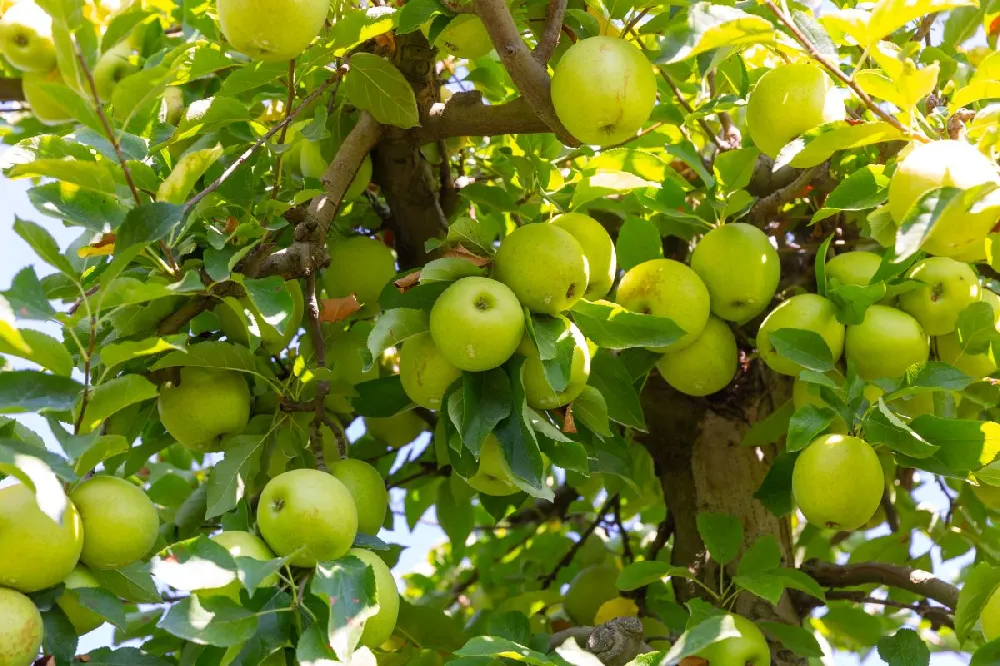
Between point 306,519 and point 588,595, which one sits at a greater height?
point 306,519

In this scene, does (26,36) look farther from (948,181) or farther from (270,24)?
(948,181)

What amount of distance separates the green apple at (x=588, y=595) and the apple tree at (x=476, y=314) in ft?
0.51

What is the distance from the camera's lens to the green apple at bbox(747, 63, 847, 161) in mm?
1844

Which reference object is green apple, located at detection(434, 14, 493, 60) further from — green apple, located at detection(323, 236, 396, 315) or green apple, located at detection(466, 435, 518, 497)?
green apple, located at detection(466, 435, 518, 497)

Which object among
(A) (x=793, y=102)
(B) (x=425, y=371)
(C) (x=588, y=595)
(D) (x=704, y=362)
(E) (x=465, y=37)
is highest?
(E) (x=465, y=37)

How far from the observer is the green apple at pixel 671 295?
202 cm

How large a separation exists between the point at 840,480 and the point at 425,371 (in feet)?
2.36

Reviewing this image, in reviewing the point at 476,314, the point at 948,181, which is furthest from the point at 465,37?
the point at 948,181

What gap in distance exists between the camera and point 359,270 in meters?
2.33

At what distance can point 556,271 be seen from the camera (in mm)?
1758

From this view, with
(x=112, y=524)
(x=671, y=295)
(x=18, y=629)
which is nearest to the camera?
(x=18, y=629)

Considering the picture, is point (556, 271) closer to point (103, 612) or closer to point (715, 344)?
point (715, 344)

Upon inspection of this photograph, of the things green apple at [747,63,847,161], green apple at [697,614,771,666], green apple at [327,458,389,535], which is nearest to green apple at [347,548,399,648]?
green apple at [327,458,389,535]

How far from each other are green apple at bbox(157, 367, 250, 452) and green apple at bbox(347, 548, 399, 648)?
1.36ft
